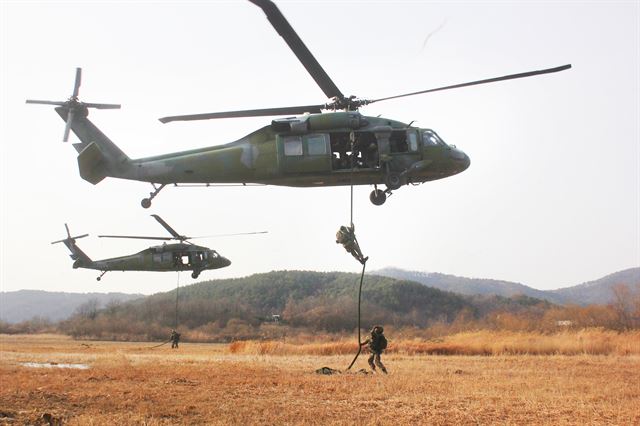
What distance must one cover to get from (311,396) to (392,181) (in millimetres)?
5451

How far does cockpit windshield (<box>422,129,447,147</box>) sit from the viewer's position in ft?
51.8

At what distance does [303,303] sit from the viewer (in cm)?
10925

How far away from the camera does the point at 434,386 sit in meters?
16.9

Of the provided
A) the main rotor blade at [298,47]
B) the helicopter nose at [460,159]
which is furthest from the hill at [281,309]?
the main rotor blade at [298,47]

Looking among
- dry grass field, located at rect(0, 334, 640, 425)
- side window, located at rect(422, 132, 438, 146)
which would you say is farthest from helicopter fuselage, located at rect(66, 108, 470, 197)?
dry grass field, located at rect(0, 334, 640, 425)

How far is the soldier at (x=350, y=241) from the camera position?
13.1 meters

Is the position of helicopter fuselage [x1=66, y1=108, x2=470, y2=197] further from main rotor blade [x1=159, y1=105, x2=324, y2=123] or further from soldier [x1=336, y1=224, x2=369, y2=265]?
soldier [x1=336, y1=224, x2=369, y2=265]

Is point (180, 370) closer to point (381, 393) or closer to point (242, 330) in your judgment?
point (381, 393)

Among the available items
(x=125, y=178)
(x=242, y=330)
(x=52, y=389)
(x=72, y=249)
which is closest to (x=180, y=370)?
(x=52, y=389)

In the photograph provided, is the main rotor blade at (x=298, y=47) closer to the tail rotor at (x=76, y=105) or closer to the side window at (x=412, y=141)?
the side window at (x=412, y=141)

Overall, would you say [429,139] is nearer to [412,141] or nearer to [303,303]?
[412,141]

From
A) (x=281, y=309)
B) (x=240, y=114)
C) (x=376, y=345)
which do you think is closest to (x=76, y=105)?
(x=240, y=114)

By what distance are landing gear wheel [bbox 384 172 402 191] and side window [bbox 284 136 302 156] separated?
2160mm

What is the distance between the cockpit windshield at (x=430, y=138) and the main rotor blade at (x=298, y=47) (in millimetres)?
2364
